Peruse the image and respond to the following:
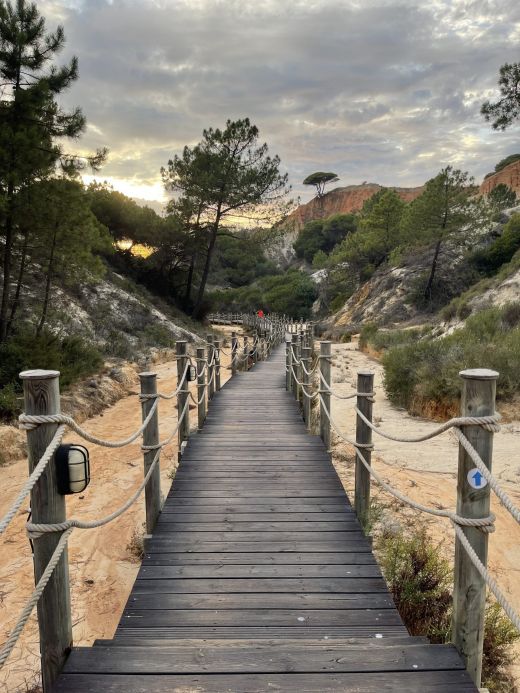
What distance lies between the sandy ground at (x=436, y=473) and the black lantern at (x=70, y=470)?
3236mm

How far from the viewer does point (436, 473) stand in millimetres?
6957

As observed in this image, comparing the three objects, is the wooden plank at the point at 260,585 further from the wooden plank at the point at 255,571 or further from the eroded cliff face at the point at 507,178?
the eroded cliff face at the point at 507,178

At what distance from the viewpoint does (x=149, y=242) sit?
95.2 feet

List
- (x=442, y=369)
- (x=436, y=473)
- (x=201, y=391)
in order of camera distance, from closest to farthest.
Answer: (x=436, y=473), (x=201, y=391), (x=442, y=369)

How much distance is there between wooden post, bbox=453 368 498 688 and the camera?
210cm

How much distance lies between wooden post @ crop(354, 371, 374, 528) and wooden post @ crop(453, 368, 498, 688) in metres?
1.62

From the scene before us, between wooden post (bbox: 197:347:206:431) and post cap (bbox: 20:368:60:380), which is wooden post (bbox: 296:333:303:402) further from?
post cap (bbox: 20:368:60:380)

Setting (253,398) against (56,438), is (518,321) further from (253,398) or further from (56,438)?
(56,438)

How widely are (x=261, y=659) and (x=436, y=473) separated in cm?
557

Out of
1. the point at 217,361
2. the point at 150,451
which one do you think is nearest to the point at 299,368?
the point at 217,361

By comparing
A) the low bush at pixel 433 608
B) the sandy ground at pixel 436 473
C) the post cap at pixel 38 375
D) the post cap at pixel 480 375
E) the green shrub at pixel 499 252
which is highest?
the green shrub at pixel 499 252

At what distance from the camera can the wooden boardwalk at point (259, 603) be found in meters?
2.02

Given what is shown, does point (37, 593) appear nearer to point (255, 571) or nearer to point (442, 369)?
point (255, 571)

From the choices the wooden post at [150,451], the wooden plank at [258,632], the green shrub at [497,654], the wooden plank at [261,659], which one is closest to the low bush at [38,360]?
the wooden post at [150,451]
